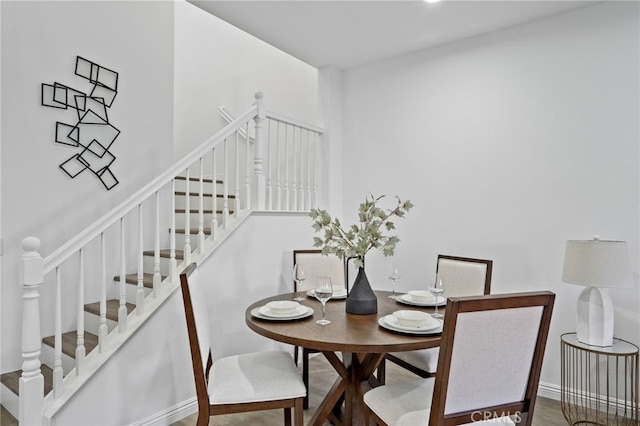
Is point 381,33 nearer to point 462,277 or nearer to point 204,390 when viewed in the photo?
point 462,277

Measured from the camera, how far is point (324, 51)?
12.0 ft

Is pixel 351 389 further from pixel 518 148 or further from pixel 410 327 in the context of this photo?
pixel 518 148

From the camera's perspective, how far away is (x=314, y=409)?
261 cm

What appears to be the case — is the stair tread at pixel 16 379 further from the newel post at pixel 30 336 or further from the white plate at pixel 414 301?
the white plate at pixel 414 301

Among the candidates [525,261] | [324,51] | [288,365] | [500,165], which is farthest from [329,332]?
[324,51]

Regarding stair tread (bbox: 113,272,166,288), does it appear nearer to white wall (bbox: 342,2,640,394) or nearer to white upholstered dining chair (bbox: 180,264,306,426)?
white upholstered dining chair (bbox: 180,264,306,426)

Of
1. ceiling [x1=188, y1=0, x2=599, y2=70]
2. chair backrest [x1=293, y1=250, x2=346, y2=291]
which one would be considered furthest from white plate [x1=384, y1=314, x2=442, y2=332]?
ceiling [x1=188, y1=0, x2=599, y2=70]

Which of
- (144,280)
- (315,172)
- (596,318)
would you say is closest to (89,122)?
(144,280)

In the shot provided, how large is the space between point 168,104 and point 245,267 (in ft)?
5.68

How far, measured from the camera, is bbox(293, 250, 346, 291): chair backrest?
123 inches

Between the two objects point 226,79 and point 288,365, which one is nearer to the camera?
point 288,365

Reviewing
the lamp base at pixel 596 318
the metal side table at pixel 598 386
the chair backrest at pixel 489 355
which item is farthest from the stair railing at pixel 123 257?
the metal side table at pixel 598 386

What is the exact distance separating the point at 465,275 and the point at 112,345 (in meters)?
2.30

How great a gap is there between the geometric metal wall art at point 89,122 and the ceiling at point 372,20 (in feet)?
3.14
